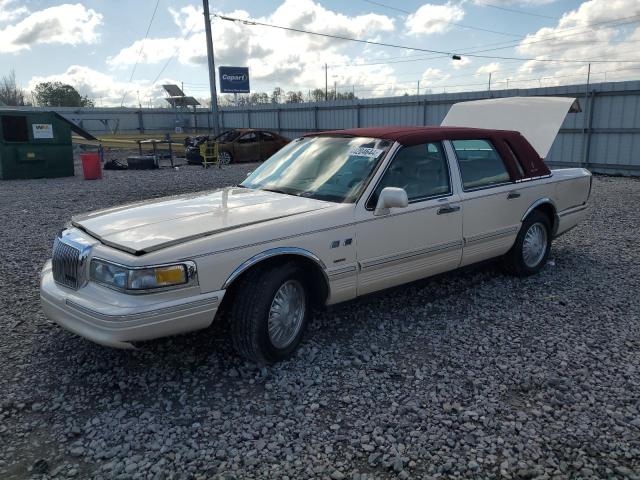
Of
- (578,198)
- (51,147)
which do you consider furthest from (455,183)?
(51,147)

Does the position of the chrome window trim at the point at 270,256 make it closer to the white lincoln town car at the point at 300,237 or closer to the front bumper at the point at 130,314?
the white lincoln town car at the point at 300,237

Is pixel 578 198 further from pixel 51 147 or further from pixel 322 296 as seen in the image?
pixel 51 147

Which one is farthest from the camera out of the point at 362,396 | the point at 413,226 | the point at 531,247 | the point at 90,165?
the point at 90,165

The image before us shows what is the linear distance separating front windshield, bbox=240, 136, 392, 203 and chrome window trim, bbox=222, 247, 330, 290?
0.57 metres

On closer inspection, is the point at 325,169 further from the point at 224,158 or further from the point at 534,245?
the point at 224,158

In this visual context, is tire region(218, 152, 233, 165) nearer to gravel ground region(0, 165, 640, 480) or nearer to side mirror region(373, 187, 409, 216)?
gravel ground region(0, 165, 640, 480)

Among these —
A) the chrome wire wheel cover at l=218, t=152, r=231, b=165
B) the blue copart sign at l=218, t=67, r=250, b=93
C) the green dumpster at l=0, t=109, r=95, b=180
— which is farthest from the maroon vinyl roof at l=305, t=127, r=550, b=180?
the blue copart sign at l=218, t=67, r=250, b=93

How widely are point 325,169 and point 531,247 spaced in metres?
2.62

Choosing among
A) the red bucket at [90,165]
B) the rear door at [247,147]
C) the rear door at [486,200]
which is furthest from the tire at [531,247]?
the rear door at [247,147]

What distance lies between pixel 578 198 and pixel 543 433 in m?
3.97

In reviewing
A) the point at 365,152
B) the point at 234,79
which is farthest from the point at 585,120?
the point at 234,79

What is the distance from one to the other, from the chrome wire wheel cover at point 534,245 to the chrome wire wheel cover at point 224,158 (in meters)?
15.6

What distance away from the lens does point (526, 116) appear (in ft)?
22.0

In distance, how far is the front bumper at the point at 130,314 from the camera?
3000mm
